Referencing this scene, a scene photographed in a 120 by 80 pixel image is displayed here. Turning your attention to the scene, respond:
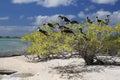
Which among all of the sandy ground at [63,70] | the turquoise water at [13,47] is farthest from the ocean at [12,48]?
the sandy ground at [63,70]

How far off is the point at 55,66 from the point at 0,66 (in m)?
3.02

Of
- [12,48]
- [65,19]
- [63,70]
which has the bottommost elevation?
[63,70]

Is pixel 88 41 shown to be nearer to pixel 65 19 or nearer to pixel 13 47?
pixel 65 19

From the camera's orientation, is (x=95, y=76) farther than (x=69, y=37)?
No

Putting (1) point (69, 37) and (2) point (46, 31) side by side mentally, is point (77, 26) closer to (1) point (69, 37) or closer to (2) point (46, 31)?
(1) point (69, 37)

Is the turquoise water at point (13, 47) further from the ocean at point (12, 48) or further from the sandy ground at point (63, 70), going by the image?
the sandy ground at point (63, 70)

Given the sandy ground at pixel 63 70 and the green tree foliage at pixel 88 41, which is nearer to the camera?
the sandy ground at pixel 63 70

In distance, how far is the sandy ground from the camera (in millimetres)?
17344

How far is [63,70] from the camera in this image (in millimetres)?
19109

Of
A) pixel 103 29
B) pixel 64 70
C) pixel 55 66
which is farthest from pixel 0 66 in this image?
pixel 103 29

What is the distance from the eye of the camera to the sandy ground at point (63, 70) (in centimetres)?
1734

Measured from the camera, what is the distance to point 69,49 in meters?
19.7

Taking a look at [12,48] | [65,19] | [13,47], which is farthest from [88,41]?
[13,47]

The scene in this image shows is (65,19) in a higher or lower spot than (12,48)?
higher
